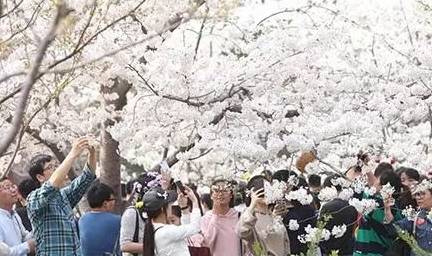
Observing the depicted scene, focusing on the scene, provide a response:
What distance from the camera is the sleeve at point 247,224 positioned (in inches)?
281

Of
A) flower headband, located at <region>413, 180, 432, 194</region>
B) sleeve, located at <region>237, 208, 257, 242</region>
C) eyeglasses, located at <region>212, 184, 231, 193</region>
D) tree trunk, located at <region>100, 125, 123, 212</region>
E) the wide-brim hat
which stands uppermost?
tree trunk, located at <region>100, 125, 123, 212</region>

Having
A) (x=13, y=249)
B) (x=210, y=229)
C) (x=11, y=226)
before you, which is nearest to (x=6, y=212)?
(x=11, y=226)

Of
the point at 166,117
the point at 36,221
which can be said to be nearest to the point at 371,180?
the point at 166,117

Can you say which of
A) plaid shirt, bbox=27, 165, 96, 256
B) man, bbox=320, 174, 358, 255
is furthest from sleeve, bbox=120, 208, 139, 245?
man, bbox=320, 174, 358, 255

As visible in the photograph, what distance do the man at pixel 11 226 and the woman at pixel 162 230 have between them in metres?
0.77

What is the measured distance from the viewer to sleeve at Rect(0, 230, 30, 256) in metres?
6.26

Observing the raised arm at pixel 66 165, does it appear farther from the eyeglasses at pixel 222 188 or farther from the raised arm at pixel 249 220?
the eyeglasses at pixel 222 188

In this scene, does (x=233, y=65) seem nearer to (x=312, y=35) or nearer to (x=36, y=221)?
(x=312, y=35)

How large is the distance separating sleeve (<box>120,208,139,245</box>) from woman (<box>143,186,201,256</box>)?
420 mm

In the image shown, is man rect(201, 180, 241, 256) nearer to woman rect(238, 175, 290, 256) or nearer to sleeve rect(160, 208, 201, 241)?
woman rect(238, 175, 290, 256)

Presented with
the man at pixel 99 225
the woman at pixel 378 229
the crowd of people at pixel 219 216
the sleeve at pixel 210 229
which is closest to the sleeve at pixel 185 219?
the crowd of people at pixel 219 216

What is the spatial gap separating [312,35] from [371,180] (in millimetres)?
1859

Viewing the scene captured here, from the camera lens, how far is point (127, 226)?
6.95 m

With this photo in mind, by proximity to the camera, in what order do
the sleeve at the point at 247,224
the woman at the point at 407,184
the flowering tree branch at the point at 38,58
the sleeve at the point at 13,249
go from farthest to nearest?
the woman at the point at 407,184
the sleeve at the point at 247,224
the sleeve at the point at 13,249
the flowering tree branch at the point at 38,58
